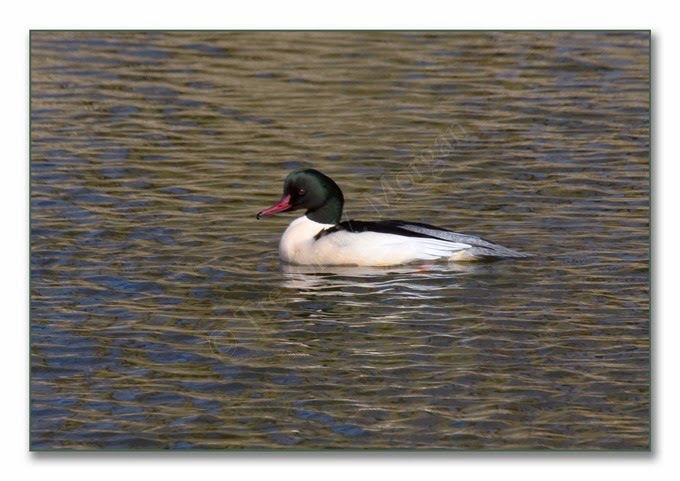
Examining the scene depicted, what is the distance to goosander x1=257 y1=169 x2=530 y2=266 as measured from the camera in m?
11.8

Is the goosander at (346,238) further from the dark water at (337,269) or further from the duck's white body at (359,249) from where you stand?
the dark water at (337,269)

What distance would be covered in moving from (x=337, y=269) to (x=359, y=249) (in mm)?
178

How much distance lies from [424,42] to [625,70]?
1.08 m

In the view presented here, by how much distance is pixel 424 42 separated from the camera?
10.8 meters

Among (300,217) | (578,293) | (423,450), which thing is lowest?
(423,450)

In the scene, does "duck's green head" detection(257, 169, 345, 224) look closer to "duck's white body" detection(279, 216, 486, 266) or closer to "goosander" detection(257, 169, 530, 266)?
"goosander" detection(257, 169, 530, 266)

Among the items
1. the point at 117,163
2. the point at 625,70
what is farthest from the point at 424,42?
the point at 117,163

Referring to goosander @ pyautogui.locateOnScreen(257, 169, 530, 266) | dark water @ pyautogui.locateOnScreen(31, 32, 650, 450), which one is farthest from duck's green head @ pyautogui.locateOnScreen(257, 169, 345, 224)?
dark water @ pyautogui.locateOnScreen(31, 32, 650, 450)

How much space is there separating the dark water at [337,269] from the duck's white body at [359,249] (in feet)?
0.33

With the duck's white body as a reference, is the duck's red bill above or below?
above

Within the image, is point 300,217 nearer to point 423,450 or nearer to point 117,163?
point 117,163

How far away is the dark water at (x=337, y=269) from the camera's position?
9688 mm

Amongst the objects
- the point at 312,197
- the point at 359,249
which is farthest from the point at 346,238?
the point at 312,197

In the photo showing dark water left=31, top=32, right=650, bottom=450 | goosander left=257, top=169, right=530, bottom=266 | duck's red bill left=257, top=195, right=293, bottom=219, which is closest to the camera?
dark water left=31, top=32, right=650, bottom=450
